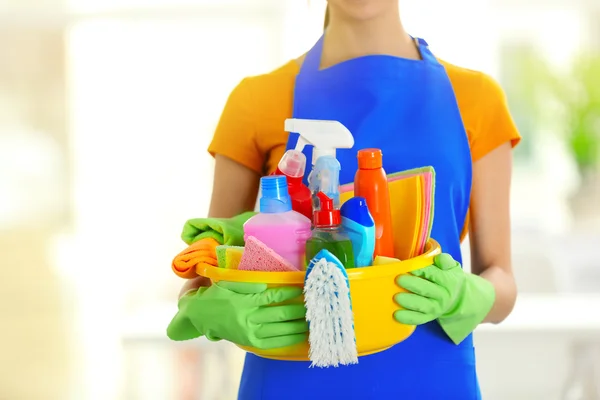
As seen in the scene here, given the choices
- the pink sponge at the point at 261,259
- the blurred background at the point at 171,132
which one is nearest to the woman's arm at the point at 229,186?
the pink sponge at the point at 261,259

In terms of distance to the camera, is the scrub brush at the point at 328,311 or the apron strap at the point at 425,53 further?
the apron strap at the point at 425,53

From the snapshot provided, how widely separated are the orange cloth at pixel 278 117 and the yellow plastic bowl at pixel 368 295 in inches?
11.2

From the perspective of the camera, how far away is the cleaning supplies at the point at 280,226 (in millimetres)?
697

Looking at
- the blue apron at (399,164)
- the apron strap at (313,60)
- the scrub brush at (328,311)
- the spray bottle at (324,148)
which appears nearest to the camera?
the scrub brush at (328,311)

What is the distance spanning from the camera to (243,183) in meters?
1.03

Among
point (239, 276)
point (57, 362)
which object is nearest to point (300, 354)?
point (239, 276)

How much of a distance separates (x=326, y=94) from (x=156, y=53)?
7.84 feet

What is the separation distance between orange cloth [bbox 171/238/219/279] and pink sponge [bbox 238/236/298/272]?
74mm

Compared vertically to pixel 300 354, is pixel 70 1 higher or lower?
higher

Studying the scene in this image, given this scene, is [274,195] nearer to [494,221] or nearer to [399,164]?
[399,164]

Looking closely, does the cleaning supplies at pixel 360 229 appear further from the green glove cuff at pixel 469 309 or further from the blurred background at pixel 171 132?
the blurred background at pixel 171 132

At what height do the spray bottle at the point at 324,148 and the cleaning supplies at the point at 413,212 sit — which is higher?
the spray bottle at the point at 324,148

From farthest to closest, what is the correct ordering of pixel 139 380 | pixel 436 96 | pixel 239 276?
pixel 139 380, pixel 436 96, pixel 239 276

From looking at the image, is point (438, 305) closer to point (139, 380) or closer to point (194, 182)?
point (139, 380)
